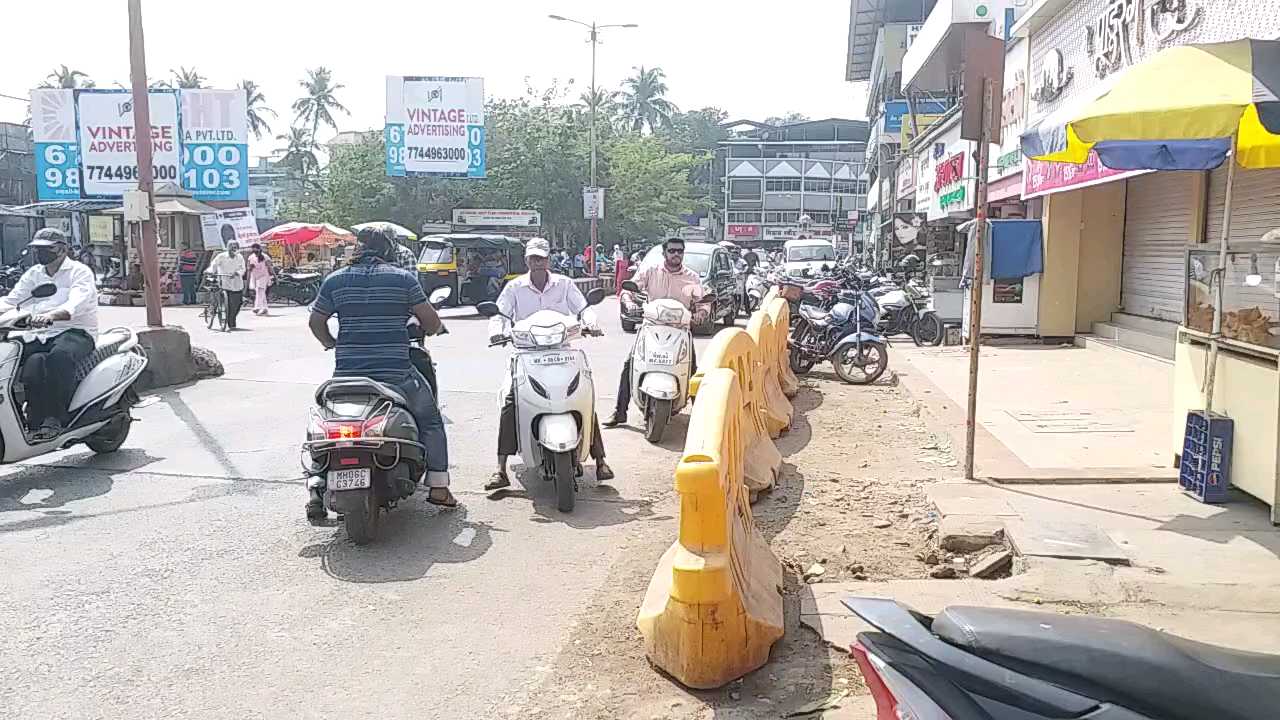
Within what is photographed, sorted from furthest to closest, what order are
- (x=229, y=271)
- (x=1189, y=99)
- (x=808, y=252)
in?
(x=808, y=252), (x=229, y=271), (x=1189, y=99)

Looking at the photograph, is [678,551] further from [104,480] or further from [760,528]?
[104,480]

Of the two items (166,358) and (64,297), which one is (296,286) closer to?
(166,358)

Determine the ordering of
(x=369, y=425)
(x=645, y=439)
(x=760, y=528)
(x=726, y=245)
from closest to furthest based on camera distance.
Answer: (x=369, y=425)
(x=760, y=528)
(x=645, y=439)
(x=726, y=245)

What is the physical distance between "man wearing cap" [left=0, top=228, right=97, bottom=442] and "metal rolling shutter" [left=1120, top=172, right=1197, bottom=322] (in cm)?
1153

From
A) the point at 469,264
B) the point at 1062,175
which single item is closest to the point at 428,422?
the point at 1062,175

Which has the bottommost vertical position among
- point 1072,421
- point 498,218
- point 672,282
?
point 1072,421

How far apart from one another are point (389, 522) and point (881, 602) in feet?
14.2

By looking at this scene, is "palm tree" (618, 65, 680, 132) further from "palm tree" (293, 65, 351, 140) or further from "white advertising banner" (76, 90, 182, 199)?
"white advertising banner" (76, 90, 182, 199)

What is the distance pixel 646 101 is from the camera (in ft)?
287

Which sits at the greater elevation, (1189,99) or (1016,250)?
(1189,99)

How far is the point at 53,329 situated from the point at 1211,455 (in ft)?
25.0

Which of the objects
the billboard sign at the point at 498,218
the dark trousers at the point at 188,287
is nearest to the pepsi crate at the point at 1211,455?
the dark trousers at the point at 188,287

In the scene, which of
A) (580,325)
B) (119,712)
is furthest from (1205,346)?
(119,712)

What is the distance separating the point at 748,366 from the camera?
24.4ft
